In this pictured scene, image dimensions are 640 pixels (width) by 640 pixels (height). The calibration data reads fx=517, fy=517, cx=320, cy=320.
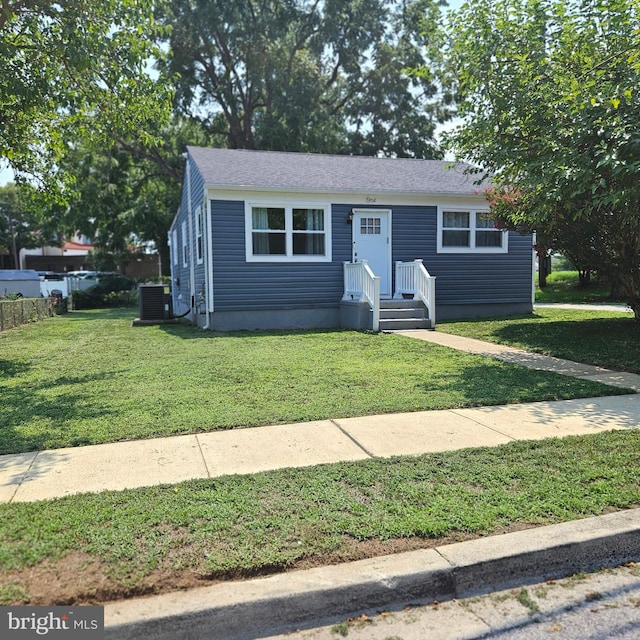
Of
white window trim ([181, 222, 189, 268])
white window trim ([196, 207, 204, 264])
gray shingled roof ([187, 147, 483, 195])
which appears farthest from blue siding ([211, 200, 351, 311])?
white window trim ([181, 222, 189, 268])

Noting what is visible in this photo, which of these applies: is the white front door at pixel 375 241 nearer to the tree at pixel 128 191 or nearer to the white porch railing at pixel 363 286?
the white porch railing at pixel 363 286

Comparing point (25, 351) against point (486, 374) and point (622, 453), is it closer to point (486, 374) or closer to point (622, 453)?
point (486, 374)

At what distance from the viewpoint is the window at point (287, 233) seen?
41.0ft

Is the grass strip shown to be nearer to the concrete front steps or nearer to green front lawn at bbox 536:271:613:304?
the concrete front steps

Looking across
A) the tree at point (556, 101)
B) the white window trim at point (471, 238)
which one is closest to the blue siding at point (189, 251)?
the white window trim at point (471, 238)

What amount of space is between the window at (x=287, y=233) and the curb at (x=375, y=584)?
34.2 feet

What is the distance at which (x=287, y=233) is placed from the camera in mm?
12680

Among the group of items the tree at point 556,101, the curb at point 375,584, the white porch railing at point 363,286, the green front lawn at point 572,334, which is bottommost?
the curb at point 375,584

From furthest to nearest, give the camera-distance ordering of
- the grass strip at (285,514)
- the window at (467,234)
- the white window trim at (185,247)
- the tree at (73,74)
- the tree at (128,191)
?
the tree at (128,191) < the white window trim at (185,247) < the window at (467,234) < the tree at (73,74) < the grass strip at (285,514)

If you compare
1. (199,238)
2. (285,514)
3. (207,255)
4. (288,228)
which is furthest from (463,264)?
(285,514)

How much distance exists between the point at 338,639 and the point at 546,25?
875 centimetres

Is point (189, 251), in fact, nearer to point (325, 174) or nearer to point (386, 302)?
point (325, 174)

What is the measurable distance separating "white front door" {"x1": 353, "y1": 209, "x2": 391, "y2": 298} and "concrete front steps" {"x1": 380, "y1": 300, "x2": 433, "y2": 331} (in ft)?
4.56

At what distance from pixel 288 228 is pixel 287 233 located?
0.12 metres
